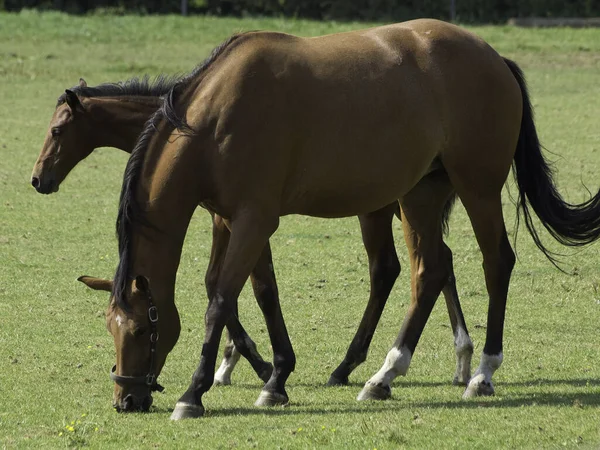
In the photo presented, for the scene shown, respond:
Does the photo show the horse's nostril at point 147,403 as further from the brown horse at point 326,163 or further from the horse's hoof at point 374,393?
the horse's hoof at point 374,393

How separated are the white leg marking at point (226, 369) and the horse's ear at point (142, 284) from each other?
160cm

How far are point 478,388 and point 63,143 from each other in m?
3.39

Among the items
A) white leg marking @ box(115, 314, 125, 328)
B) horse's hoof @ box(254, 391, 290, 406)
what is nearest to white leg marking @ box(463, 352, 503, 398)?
horse's hoof @ box(254, 391, 290, 406)

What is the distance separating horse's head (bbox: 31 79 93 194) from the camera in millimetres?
8328

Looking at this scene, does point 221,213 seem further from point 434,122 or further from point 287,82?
point 434,122

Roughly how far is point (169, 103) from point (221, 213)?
770 mm

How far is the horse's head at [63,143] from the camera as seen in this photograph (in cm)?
833

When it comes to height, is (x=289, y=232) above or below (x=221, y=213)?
below

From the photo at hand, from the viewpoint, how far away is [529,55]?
30359mm

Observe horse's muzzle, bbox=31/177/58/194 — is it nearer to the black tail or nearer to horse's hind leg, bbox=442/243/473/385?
horse's hind leg, bbox=442/243/473/385

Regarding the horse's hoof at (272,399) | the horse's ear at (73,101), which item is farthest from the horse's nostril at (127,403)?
the horse's ear at (73,101)

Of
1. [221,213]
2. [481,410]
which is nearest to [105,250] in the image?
[221,213]

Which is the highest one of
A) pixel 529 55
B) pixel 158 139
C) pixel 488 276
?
pixel 158 139

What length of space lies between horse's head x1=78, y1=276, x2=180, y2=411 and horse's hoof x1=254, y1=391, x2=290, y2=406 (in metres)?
0.73
